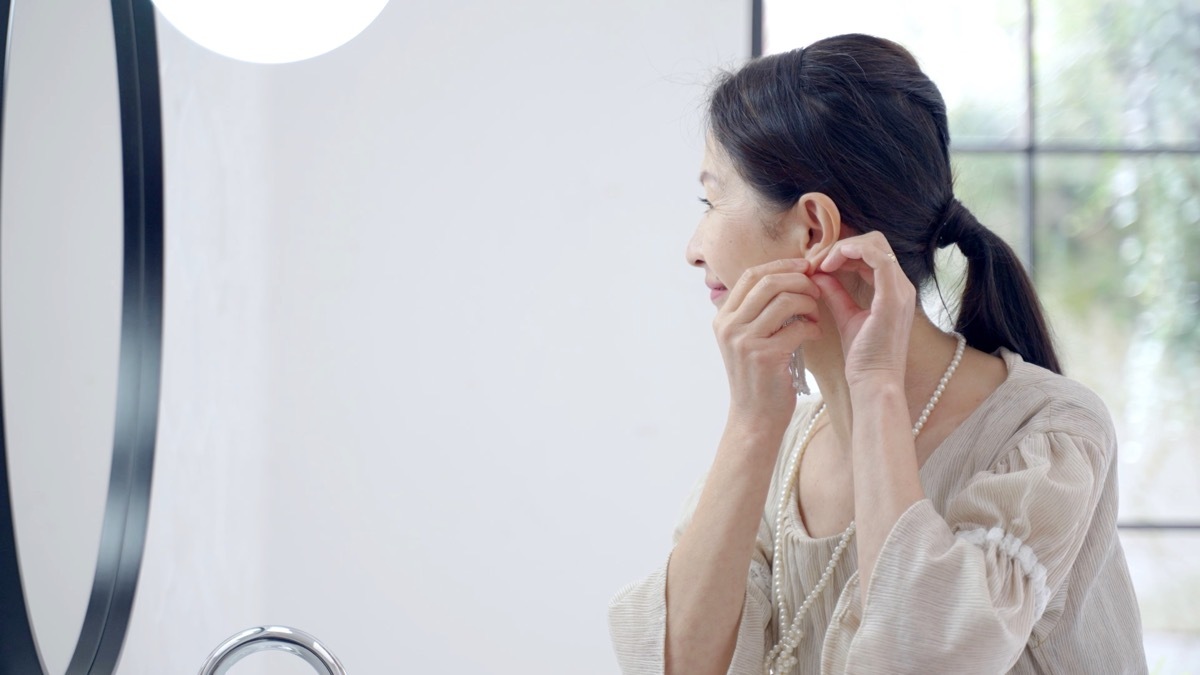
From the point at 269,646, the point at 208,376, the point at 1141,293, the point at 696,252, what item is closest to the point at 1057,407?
the point at 696,252

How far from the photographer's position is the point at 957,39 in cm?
211

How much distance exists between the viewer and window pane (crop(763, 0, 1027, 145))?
2.10 m

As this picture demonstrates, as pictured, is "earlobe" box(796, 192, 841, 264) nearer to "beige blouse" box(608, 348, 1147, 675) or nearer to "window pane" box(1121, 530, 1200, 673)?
"beige blouse" box(608, 348, 1147, 675)

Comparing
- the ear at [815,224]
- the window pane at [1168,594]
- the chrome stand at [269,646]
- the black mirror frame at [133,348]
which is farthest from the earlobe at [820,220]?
the window pane at [1168,594]

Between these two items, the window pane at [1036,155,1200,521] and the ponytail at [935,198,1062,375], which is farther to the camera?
the window pane at [1036,155,1200,521]

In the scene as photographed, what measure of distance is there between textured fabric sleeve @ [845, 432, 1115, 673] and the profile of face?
0.93 feet

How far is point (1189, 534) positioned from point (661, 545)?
1.13m

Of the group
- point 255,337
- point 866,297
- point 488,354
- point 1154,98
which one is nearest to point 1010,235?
point 1154,98

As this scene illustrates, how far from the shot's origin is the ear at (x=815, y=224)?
3.21ft

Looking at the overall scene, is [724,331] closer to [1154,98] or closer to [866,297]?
[866,297]

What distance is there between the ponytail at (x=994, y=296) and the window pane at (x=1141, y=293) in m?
1.19

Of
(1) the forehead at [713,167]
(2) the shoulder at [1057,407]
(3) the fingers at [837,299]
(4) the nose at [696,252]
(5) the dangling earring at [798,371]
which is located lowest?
(2) the shoulder at [1057,407]

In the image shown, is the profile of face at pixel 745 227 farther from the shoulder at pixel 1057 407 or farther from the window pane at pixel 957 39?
the window pane at pixel 957 39

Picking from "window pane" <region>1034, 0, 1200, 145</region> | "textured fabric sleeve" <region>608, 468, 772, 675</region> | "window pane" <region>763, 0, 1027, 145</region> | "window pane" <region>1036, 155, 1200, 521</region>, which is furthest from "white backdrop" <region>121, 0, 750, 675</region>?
"textured fabric sleeve" <region>608, 468, 772, 675</region>
